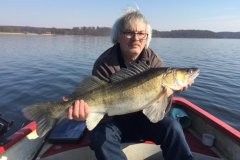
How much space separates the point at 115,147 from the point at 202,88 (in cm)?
1222

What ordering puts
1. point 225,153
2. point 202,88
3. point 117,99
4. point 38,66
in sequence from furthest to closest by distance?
point 38,66 < point 202,88 < point 225,153 < point 117,99

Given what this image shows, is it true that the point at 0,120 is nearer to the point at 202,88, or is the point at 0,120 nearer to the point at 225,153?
the point at 225,153

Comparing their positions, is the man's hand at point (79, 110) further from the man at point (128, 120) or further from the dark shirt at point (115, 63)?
the dark shirt at point (115, 63)

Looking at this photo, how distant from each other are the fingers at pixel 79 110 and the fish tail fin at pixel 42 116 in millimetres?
220

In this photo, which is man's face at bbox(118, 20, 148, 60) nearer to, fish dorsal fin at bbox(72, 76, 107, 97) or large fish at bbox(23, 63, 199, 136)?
large fish at bbox(23, 63, 199, 136)

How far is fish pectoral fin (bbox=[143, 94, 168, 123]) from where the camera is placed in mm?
3637

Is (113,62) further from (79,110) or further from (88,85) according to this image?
(79,110)

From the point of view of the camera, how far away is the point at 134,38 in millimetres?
3990

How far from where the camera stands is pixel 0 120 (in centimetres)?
416

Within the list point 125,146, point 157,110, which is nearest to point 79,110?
point 157,110

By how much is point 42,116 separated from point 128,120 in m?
1.25

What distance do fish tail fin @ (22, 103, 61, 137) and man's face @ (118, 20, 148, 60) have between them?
4.42 feet

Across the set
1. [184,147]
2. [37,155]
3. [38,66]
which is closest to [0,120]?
[37,155]

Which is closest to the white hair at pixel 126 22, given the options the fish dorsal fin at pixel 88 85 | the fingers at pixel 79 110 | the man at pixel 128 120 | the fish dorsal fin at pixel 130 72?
the man at pixel 128 120
